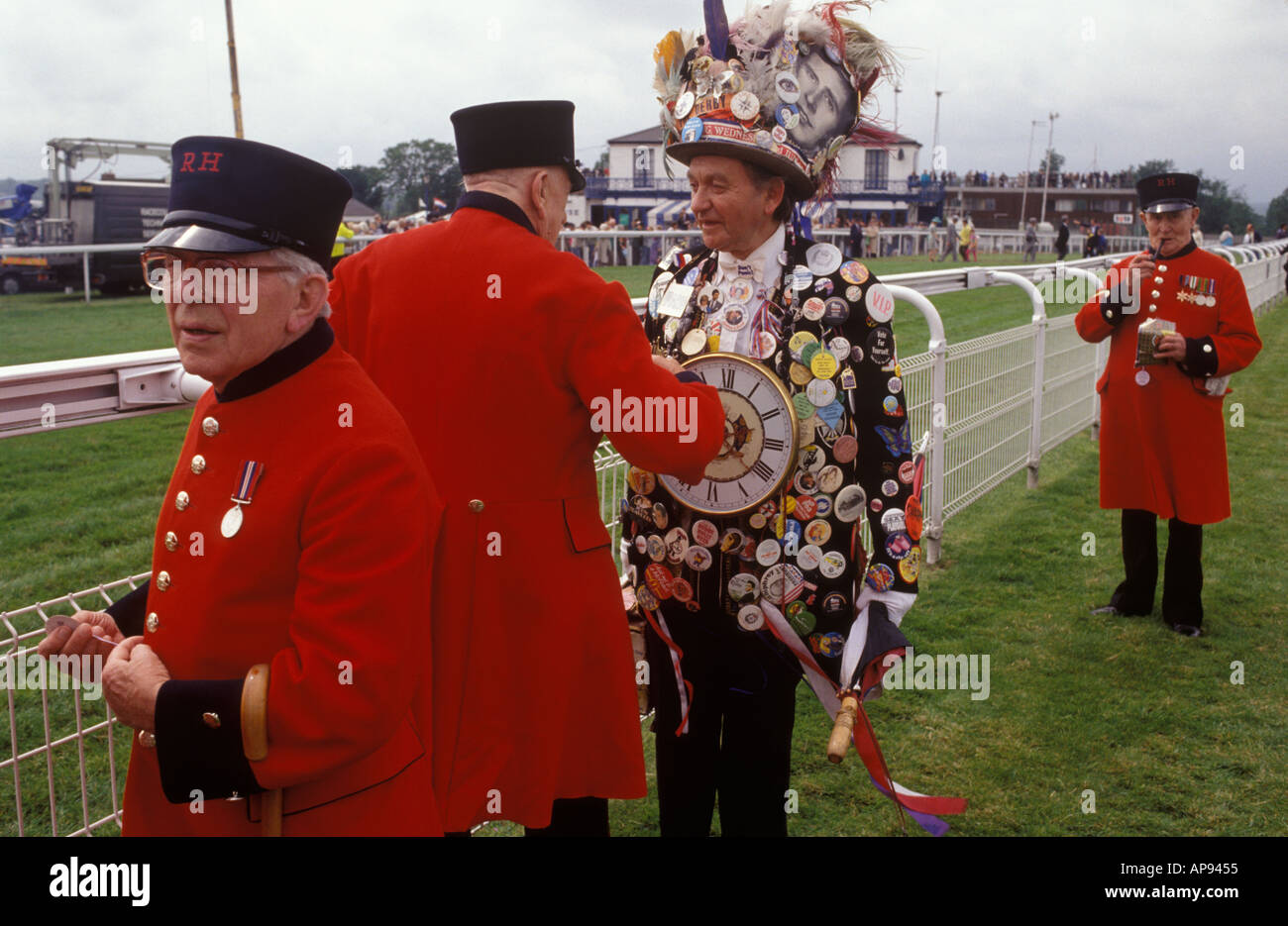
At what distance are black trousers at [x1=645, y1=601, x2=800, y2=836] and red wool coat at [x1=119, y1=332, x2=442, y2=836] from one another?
1125mm

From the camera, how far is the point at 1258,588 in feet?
21.1

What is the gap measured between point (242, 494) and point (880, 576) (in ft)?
5.23

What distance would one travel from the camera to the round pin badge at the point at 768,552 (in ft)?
8.94

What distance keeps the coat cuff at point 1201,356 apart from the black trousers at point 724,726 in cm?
358

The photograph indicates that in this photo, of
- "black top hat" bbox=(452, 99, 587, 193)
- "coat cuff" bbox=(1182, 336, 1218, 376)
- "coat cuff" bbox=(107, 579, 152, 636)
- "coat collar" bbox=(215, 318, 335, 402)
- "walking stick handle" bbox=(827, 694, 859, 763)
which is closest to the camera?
"coat collar" bbox=(215, 318, 335, 402)

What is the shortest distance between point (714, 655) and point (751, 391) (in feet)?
2.33

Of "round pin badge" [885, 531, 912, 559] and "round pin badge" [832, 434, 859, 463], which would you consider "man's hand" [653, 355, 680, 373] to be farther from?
"round pin badge" [885, 531, 912, 559]

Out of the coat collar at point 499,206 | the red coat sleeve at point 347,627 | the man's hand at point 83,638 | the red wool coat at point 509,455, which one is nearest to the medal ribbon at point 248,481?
the red coat sleeve at point 347,627

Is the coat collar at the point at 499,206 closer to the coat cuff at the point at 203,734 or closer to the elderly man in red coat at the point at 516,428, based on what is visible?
the elderly man in red coat at the point at 516,428

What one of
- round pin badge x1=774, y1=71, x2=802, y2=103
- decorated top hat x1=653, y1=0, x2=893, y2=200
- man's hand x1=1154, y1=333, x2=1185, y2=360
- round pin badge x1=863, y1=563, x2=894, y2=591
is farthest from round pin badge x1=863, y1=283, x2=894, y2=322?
man's hand x1=1154, y1=333, x2=1185, y2=360

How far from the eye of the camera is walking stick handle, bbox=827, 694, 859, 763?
233 centimetres

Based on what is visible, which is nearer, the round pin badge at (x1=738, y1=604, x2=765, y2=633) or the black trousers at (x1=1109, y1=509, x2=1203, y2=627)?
the round pin badge at (x1=738, y1=604, x2=765, y2=633)

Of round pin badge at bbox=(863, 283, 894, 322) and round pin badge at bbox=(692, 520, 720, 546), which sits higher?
round pin badge at bbox=(863, 283, 894, 322)

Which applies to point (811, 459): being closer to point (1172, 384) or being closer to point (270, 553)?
point (270, 553)
